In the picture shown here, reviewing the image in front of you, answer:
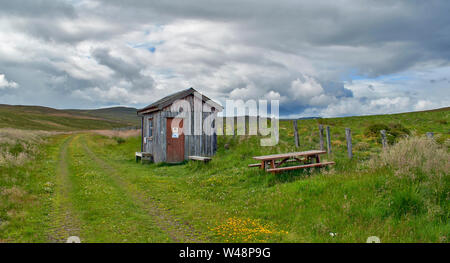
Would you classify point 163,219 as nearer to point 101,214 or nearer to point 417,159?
point 101,214

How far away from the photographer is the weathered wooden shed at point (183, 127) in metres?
18.2

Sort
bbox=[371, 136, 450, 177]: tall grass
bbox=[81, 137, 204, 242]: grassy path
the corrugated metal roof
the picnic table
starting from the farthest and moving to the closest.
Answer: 1. the corrugated metal roof
2. the picnic table
3. bbox=[371, 136, 450, 177]: tall grass
4. bbox=[81, 137, 204, 242]: grassy path

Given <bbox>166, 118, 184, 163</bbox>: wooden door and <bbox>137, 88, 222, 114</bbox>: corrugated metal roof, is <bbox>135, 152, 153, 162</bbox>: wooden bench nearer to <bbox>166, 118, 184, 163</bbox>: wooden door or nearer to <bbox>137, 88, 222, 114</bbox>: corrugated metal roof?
<bbox>166, 118, 184, 163</bbox>: wooden door

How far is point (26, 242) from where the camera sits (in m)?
5.93

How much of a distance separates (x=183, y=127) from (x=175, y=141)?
102 centimetres

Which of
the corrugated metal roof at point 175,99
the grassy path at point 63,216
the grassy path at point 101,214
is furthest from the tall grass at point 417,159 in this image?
the corrugated metal roof at point 175,99

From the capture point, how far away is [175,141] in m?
18.4

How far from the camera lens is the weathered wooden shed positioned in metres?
18.2

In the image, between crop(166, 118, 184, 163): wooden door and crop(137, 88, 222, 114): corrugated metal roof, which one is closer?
crop(137, 88, 222, 114): corrugated metal roof

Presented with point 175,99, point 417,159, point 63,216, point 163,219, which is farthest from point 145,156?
point 417,159

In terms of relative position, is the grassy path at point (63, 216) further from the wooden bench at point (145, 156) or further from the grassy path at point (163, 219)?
the wooden bench at point (145, 156)

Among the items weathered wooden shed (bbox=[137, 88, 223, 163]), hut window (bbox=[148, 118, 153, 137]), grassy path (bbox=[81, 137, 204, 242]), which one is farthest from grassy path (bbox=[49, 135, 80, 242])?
hut window (bbox=[148, 118, 153, 137])
